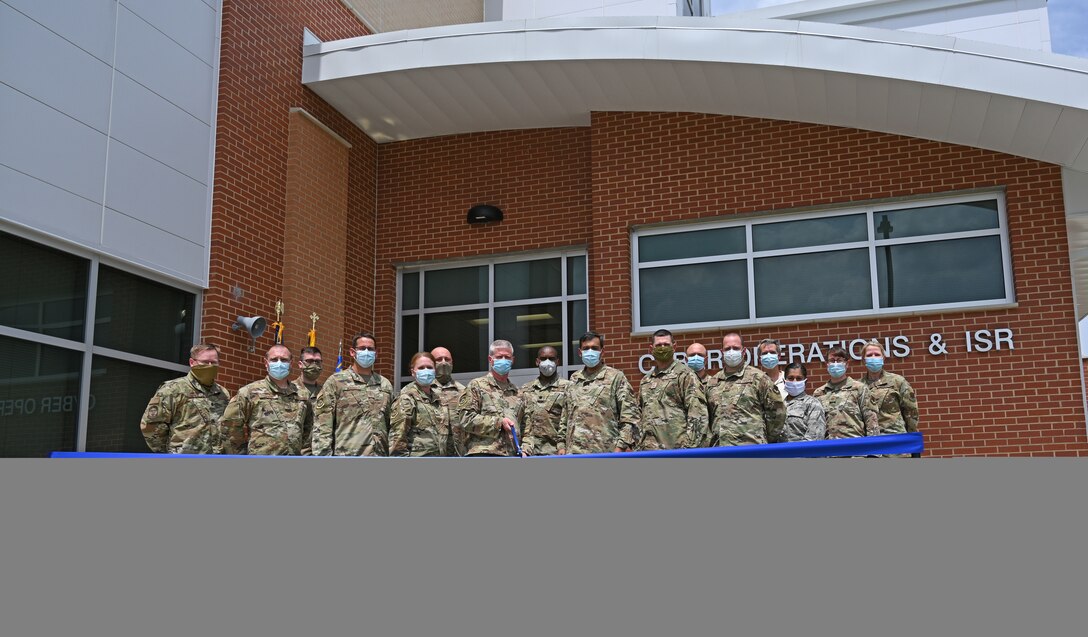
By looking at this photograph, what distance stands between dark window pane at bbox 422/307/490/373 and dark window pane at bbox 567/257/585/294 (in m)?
1.12

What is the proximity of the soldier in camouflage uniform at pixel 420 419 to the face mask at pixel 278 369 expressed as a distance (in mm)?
976

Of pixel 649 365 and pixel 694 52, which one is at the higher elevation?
pixel 694 52

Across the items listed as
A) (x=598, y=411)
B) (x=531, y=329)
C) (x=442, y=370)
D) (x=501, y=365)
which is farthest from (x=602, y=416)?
(x=531, y=329)

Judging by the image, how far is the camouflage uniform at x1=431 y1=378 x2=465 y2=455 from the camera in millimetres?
6926

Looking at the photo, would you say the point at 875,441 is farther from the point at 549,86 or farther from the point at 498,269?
the point at 498,269

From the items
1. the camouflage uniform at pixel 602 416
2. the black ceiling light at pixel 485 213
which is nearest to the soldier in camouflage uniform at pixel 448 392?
the camouflage uniform at pixel 602 416

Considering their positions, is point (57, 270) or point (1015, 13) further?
point (1015, 13)

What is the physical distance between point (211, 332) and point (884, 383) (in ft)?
20.2

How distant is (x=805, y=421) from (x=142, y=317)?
19.4 feet

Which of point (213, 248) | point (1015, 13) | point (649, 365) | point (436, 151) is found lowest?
point (649, 365)

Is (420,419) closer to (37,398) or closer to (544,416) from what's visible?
(544,416)

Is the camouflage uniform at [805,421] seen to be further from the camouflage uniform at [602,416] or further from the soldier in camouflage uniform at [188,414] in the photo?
the soldier in camouflage uniform at [188,414]

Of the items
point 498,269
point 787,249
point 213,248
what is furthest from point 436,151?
point 787,249

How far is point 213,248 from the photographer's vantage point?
10031 mm
